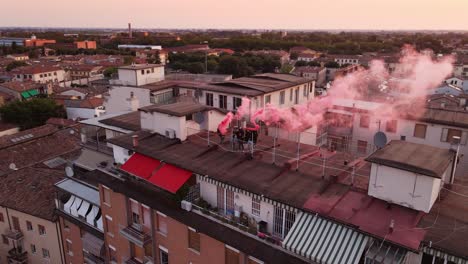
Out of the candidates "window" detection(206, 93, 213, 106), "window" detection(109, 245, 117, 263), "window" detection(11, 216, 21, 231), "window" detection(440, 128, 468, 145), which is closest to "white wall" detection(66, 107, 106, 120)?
"window" detection(11, 216, 21, 231)

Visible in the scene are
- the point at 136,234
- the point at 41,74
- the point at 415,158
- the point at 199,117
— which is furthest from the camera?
the point at 41,74

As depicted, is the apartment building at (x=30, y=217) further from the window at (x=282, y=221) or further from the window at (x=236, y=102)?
the window at (x=282, y=221)

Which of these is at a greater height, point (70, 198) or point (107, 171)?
point (107, 171)

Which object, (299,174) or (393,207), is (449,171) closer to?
(393,207)

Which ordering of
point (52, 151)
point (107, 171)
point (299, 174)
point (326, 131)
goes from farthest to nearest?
point (52, 151)
point (326, 131)
point (107, 171)
point (299, 174)

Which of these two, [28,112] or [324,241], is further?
[28,112]

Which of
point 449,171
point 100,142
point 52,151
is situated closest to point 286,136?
point 449,171

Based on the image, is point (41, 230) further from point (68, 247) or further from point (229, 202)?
point (229, 202)

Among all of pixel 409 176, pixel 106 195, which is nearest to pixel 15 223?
pixel 106 195
